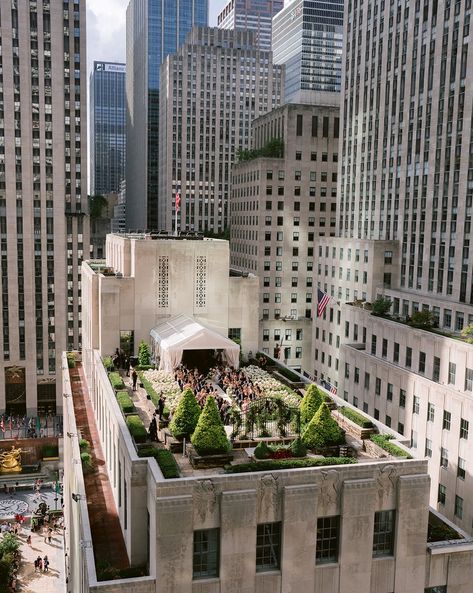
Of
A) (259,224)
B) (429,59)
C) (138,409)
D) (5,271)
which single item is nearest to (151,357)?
(138,409)

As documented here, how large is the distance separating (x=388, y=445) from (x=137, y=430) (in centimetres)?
1274

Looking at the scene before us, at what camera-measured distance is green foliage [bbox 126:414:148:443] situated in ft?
106

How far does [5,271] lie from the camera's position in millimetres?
113375

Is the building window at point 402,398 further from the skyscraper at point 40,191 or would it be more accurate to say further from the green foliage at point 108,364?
the skyscraper at point 40,191

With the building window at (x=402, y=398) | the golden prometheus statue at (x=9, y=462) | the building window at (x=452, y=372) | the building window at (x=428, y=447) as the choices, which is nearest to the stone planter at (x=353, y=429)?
the building window at (x=452, y=372)

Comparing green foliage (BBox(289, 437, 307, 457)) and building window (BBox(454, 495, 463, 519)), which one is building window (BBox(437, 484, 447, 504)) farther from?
green foliage (BBox(289, 437, 307, 457))

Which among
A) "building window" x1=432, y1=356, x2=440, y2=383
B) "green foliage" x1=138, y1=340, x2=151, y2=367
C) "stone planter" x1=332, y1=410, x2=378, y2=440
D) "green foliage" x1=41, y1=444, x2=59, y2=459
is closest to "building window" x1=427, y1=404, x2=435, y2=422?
"building window" x1=432, y1=356, x2=440, y2=383

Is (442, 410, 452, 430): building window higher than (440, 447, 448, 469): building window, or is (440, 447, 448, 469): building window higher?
(442, 410, 452, 430): building window

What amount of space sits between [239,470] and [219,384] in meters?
17.9

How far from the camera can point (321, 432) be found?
32406 millimetres

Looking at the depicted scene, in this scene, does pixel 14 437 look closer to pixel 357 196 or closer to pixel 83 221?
pixel 83 221

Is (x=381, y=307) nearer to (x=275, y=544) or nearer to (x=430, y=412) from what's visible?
(x=430, y=412)

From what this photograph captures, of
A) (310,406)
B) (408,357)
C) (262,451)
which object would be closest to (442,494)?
(408,357)

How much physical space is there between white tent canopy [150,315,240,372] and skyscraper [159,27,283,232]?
12139 cm
